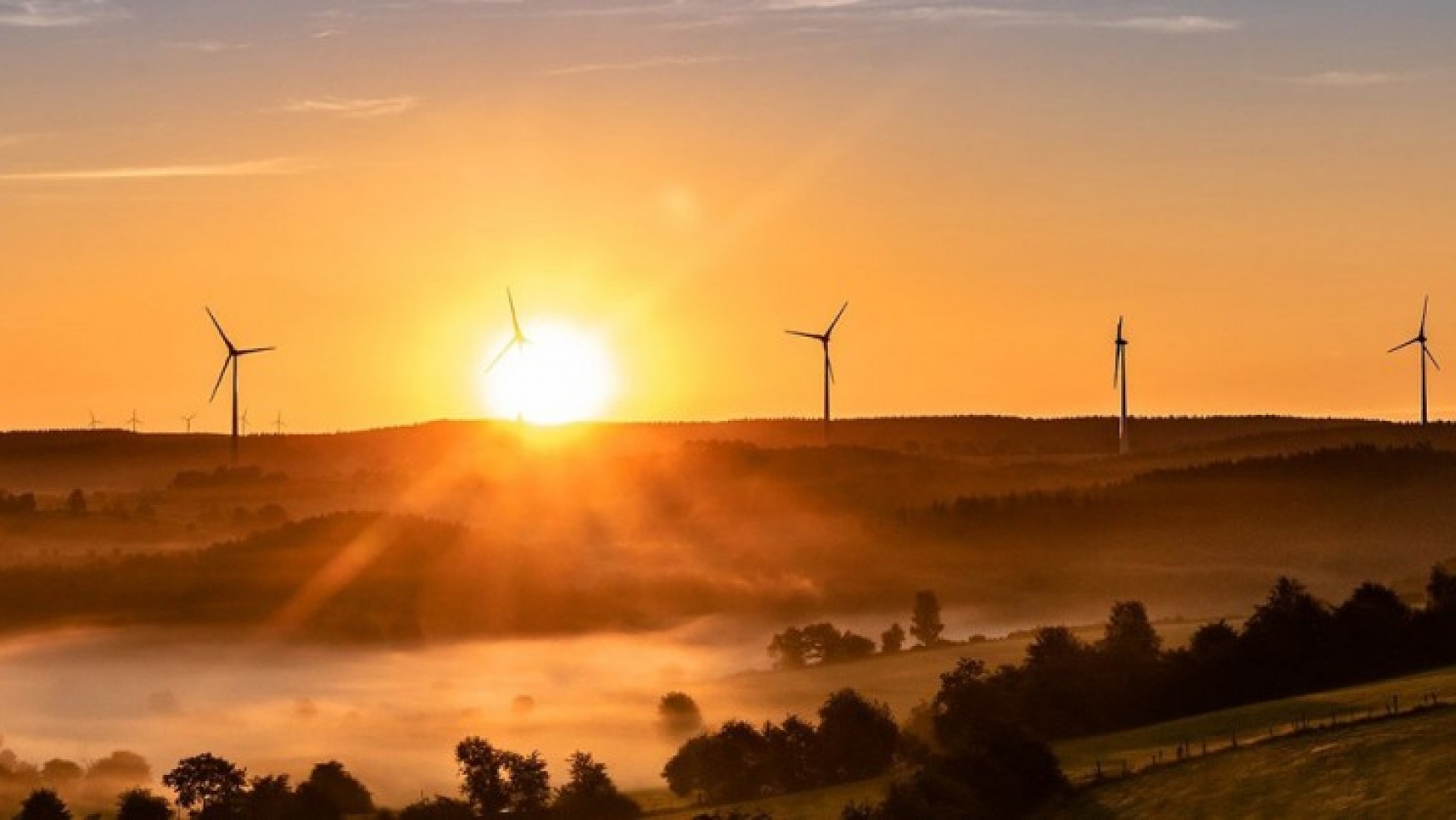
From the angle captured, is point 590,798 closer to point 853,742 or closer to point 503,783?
point 503,783

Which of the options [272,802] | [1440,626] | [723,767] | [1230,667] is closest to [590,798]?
[723,767]

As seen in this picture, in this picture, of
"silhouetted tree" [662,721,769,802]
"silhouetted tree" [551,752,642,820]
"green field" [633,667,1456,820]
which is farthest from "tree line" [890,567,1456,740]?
"silhouetted tree" [551,752,642,820]

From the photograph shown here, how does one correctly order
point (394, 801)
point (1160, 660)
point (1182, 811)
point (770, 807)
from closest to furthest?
point (1182, 811)
point (770, 807)
point (1160, 660)
point (394, 801)

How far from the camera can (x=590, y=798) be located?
13975 cm

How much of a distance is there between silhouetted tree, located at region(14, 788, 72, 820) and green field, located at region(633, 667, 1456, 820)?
1580 inches

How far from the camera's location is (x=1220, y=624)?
156m

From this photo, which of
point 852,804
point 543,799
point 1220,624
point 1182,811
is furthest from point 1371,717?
point 543,799

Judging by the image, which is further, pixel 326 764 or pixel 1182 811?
pixel 326 764

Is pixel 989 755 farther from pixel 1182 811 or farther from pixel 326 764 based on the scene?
pixel 326 764

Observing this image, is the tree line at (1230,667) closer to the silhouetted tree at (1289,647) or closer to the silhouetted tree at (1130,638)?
the silhouetted tree at (1289,647)

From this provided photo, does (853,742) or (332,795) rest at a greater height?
(853,742)

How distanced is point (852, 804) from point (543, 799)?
86.2 feet

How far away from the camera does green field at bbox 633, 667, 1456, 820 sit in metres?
106

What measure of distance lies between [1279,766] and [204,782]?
6791 centimetres
